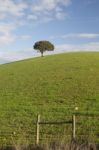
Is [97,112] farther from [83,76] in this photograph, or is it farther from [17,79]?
[17,79]

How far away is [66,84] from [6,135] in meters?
28.2

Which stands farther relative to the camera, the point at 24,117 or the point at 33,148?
the point at 24,117

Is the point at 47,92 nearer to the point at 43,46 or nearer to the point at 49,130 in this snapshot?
the point at 49,130

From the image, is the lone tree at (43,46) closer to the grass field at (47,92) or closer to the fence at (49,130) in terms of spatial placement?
the grass field at (47,92)

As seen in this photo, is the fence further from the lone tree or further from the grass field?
the lone tree

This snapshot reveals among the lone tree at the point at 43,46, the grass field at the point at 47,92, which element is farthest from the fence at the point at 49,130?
the lone tree at the point at 43,46

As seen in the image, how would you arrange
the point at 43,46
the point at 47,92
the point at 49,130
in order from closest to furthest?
1. the point at 49,130
2. the point at 47,92
3. the point at 43,46

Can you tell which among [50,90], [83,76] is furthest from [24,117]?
[83,76]

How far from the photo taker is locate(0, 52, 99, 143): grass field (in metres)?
36.5

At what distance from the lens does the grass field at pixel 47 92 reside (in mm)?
36472

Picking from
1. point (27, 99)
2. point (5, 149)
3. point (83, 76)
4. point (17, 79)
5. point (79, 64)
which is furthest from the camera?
point (79, 64)

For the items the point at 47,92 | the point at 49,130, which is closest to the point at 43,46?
the point at 47,92

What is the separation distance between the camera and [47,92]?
52.3m

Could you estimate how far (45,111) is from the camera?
3959 cm
